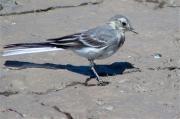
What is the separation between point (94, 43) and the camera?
7719 millimetres

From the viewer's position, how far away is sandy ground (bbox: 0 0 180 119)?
7.00 meters

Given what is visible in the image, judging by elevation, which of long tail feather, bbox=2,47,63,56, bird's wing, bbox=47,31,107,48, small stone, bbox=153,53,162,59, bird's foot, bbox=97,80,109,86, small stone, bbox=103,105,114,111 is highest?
bird's wing, bbox=47,31,107,48

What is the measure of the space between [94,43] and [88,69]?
0.45 metres

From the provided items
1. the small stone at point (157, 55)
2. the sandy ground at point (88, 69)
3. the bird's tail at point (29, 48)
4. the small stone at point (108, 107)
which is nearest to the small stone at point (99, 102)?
the sandy ground at point (88, 69)

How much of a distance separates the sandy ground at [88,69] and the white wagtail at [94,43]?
246mm

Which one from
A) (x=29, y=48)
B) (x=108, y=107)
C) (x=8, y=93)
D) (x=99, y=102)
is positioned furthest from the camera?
(x=29, y=48)

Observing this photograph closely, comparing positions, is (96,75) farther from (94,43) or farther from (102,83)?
(94,43)

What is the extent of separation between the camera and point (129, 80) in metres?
7.75

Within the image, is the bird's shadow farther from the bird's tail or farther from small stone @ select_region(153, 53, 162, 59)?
small stone @ select_region(153, 53, 162, 59)

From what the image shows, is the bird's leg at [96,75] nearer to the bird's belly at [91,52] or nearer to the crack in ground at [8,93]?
the bird's belly at [91,52]

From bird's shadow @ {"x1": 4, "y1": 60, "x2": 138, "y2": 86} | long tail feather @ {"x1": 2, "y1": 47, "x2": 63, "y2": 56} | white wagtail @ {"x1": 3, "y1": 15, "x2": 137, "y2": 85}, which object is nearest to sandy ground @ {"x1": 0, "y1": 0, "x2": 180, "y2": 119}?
bird's shadow @ {"x1": 4, "y1": 60, "x2": 138, "y2": 86}

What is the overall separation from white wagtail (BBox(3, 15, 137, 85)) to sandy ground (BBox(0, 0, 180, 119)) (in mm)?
246

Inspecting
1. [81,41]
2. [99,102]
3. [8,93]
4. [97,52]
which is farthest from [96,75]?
[8,93]

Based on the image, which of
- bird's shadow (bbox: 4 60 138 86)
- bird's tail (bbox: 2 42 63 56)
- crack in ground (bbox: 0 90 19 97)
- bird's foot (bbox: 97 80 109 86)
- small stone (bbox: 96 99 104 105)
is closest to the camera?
small stone (bbox: 96 99 104 105)
